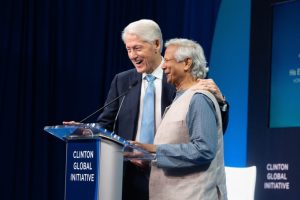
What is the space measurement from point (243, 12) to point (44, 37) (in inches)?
65.8

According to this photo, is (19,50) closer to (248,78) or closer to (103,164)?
(248,78)

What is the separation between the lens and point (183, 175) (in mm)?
2326

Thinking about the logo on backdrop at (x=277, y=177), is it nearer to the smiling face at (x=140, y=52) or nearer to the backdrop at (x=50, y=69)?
the backdrop at (x=50, y=69)

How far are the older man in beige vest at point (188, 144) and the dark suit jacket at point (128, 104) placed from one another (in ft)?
1.13

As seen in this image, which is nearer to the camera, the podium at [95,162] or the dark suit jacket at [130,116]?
the podium at [95,162]

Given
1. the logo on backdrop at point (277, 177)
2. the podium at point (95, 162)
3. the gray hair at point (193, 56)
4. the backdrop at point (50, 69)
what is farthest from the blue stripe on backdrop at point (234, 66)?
the podium at point (95, 162)

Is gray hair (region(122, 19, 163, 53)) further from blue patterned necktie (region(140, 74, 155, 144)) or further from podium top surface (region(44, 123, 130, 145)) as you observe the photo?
podium top surface (region(44, 123, 130, 145))

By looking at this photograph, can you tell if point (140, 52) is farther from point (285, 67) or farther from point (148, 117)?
point (285, 67)

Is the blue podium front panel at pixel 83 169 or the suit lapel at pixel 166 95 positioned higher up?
the suit lapel at pixel 166 95

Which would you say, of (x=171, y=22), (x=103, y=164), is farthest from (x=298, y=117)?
(x=103, y=164)

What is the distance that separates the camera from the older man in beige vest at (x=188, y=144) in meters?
2.28

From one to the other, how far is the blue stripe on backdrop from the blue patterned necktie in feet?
6.98

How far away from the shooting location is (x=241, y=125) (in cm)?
482

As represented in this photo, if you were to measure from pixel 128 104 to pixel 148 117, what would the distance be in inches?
5.6
